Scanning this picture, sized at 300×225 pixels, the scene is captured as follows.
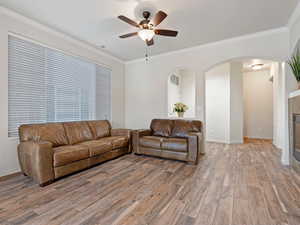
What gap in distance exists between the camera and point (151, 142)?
12.6 feet

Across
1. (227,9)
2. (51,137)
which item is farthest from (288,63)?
(51,137)

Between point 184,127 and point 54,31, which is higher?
point 54,31

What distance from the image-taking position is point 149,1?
244 centimetres

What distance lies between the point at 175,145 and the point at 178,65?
2.41m

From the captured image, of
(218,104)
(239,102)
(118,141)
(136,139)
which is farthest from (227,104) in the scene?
(118,141)

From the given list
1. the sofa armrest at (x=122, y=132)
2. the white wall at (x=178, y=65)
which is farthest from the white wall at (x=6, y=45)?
the sofa armrest at (x=122, y=132)

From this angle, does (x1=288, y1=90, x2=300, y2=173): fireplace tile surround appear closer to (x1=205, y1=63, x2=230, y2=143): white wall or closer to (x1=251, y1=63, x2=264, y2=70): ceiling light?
(x1=205, y1=63, x2=230, y2=143): white wall

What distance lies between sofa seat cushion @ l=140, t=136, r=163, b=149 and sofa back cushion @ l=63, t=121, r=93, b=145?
129 centimetres

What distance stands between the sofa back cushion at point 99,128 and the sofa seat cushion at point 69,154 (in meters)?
0.94

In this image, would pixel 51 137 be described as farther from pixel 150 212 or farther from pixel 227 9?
pixel 227 9

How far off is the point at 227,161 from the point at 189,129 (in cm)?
113

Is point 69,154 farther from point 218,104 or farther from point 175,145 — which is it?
point 218,104

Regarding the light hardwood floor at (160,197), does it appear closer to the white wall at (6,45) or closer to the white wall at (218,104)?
the white wall at (6,45)

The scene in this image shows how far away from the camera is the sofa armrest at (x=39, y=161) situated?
241 cm
